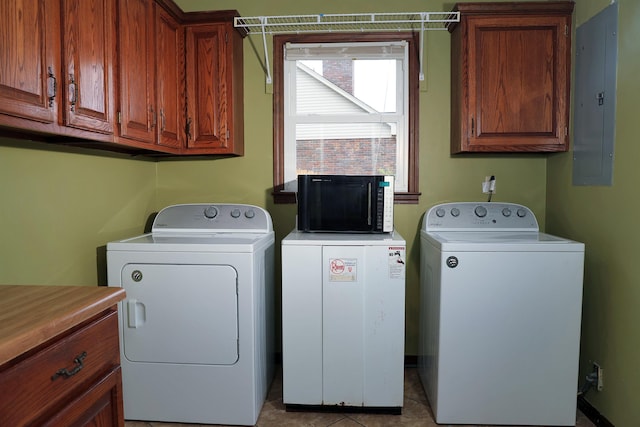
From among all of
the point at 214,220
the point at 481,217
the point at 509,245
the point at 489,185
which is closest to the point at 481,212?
the point at 481,217

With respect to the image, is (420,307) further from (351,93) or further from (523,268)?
(351,93)

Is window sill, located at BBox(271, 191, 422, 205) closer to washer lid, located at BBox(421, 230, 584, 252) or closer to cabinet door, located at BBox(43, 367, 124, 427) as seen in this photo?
→ washer lid, located at BBox(421, 230, 584, 252)

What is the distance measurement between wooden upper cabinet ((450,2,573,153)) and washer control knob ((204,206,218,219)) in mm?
1475

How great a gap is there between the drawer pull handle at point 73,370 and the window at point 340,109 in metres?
1.81

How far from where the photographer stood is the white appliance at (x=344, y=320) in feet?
7.07

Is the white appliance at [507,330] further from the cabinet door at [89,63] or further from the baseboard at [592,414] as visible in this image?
the cabinet door at [89,63]

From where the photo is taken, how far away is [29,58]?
137 cm

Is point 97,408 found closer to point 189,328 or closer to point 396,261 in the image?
point 189,328

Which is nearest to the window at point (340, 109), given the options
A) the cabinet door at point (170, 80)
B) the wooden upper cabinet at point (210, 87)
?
the wooden upper cabinet at point (210, 87)

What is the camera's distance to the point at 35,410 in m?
0.93

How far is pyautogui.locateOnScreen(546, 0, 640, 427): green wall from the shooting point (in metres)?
1.89

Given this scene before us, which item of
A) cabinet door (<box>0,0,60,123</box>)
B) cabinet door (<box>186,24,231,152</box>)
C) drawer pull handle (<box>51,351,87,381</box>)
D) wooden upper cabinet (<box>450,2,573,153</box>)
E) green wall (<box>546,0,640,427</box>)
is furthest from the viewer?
cabinet door (<box>186,24,231,152</box>)

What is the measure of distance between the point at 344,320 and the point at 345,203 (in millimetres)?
625

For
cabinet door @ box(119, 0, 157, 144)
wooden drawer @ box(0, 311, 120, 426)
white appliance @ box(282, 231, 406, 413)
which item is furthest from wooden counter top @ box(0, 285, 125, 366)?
white appliance @ box(282, 231, 406, 413)
